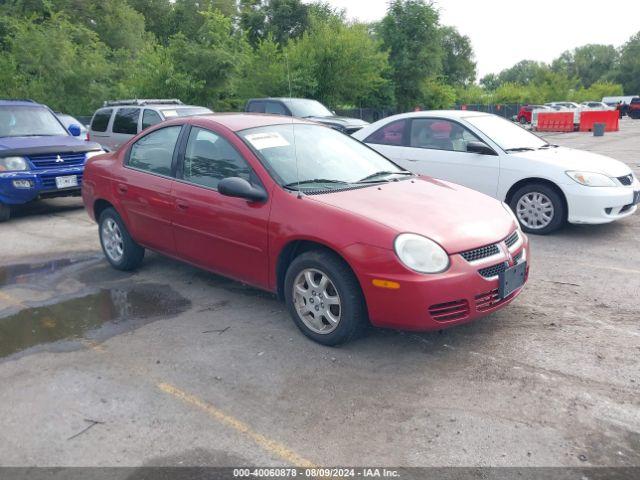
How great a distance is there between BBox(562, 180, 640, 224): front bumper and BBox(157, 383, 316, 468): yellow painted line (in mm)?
5280

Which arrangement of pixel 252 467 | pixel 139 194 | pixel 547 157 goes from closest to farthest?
pixel 252 467
pixel 139 194
pixel 547 157

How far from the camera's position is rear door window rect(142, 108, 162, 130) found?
12.0 m

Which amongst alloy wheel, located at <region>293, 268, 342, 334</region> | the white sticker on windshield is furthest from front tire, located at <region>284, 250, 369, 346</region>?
the white sticker on windshield

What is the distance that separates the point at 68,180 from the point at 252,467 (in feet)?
24.0

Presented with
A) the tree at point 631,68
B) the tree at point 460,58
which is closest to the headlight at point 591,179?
the tree at point 460,58

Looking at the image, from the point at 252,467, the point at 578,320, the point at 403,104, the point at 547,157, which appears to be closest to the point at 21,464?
the point at 252,467

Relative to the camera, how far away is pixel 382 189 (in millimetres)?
4555

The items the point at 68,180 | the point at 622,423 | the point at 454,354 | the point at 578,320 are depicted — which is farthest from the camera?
the point at 68,180

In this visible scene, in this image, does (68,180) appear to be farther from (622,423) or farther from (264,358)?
(622,423)

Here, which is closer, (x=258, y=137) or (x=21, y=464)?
(x=21, y=464)

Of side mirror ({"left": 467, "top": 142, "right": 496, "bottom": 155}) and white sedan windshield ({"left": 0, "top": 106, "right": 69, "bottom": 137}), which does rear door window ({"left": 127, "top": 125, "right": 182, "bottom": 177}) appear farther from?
white sedan windshield ({"left": 0, "top": 106, "right": 69, "bottom": 137})

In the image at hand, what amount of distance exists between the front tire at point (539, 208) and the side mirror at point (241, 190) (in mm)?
4200

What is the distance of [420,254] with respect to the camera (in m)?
3.77

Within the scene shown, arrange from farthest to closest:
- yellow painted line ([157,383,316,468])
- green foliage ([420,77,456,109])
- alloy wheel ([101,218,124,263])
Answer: green foliage ([420,77,456,109]) → alloy wheel ([101,218,124,263]) → yellow painted line ([157,383,316,468])
